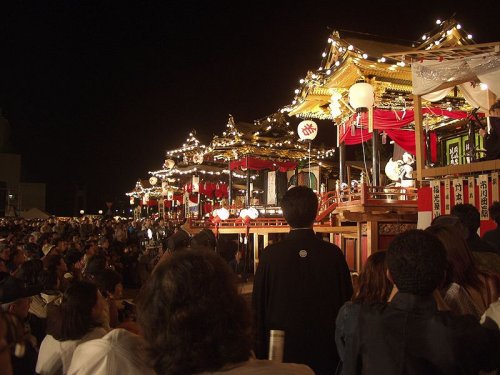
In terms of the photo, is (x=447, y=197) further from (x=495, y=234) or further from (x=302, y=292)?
(x=302, y=292)

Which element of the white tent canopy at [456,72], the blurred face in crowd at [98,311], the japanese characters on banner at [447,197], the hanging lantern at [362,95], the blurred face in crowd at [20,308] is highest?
the hanging lantern at [362,95]

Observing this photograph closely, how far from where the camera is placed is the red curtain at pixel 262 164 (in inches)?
885

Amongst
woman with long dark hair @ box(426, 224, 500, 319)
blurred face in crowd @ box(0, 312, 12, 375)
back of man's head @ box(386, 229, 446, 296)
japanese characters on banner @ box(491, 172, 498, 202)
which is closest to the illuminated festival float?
japanese characters on banner @ box(491, 172, 498, 202)

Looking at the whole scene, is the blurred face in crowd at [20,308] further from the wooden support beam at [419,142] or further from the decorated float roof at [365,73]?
the decorated float roof at [365,73]

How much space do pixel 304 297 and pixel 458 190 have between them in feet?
18.2

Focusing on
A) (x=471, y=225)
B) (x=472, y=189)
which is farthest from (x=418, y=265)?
(x=472, y=189)

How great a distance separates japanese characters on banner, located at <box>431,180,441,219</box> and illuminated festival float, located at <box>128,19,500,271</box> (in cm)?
2

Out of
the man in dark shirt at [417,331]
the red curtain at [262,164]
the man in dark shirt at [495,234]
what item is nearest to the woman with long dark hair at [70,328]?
the man in dark shirt at [417,331]

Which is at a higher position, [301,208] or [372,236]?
[301,208]

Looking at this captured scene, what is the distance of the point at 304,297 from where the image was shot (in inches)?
119

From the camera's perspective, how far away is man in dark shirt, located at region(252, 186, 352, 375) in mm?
2988

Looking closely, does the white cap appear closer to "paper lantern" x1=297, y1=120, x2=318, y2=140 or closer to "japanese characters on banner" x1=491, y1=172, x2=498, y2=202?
"japanese characters on banner" x1=491, y1=172, x2=498, y2=202

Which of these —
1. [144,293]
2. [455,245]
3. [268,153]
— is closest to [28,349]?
[144,293]

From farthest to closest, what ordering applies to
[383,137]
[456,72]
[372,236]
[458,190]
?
1. [383,137]
2. [372,236]
3. [456,72]
4. [458,190]
